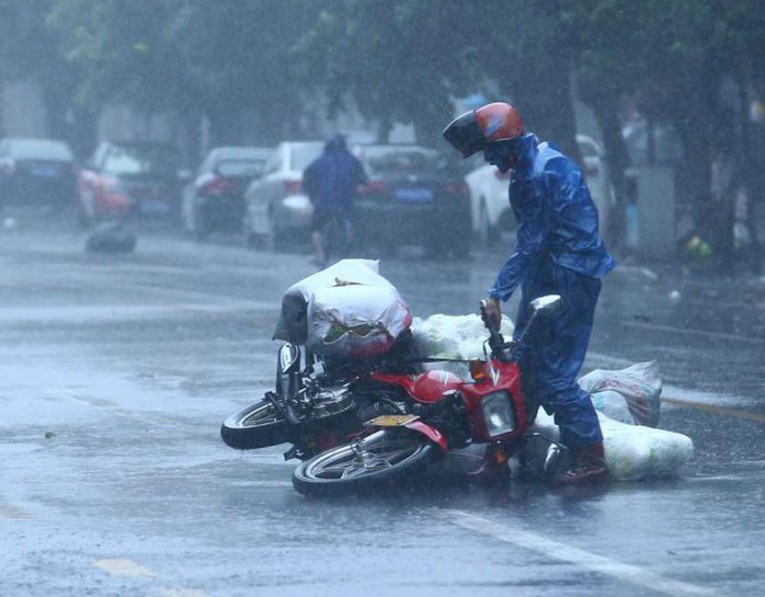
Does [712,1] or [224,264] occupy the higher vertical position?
[712,1]

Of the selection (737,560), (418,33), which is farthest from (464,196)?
(737,560)

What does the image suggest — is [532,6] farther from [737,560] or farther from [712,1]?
[737,560]

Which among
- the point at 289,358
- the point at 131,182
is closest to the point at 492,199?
the point at 131,182

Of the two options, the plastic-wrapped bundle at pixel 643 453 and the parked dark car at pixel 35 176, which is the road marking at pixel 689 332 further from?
the parked dark car at pixel 35 176

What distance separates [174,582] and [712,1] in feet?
60.1

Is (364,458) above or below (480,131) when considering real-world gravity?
below

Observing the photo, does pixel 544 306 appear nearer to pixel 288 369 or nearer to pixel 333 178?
pixel 288 369

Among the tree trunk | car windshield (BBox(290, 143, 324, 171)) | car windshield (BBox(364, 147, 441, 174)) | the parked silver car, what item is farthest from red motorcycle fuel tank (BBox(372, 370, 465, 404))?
car windshield (BBox(290, 143, 324, 171))

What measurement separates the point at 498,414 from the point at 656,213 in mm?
18999

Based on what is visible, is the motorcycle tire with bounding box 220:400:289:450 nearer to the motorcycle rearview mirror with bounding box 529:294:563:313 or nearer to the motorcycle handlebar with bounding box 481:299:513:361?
the motorcycle handlebar with bounding box 481:299:513:361

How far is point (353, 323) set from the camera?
9203mm

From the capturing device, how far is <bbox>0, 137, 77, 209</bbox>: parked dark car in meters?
47.0

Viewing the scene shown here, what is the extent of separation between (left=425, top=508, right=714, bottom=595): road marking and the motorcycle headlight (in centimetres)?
62

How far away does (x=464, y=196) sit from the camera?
29.2 meters
